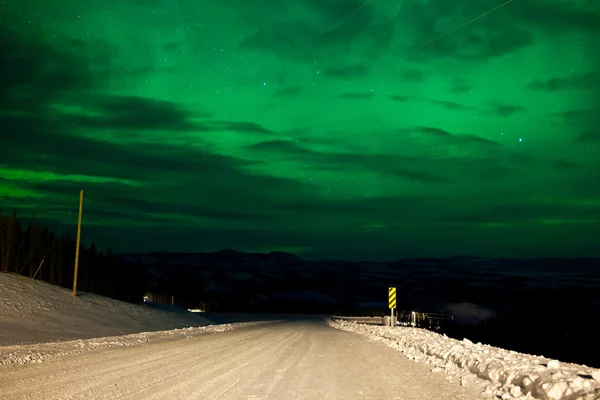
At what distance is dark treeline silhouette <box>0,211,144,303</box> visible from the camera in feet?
259

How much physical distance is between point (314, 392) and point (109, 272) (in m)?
97.8

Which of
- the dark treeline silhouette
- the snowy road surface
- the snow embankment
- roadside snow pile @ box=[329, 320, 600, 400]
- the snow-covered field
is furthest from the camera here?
the dark treeline silhouette

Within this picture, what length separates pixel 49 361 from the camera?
15078 millimetres

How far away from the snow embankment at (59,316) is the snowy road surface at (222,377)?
9886 millimetres

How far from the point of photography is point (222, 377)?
1231 cm

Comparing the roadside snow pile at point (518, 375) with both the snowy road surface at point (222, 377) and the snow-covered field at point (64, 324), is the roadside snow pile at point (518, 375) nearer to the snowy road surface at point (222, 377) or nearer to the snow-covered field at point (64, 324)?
the snowy road surface at point (222, 377)

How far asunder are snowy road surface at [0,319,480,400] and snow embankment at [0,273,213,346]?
9886 mm

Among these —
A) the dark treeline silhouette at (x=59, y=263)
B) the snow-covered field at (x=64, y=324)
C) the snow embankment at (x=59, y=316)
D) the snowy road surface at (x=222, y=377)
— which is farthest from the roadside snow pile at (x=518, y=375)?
the dark treeline silhouette at (x=59, y=263)

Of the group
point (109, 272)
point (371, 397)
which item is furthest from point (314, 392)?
point (109, 272)

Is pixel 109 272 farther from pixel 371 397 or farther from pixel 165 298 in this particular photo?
pixel 371 397

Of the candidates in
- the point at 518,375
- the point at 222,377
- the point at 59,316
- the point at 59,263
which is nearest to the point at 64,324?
the point at 59,316

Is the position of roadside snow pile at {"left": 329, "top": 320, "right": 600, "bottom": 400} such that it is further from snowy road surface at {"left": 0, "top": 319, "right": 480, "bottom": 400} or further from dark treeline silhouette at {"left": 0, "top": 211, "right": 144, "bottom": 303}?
dark treeline silhouette at {"left": 0, "top": 211, "right": 144, "bottom": 303}

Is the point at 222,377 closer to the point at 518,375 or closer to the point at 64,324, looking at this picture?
the point at 518,375

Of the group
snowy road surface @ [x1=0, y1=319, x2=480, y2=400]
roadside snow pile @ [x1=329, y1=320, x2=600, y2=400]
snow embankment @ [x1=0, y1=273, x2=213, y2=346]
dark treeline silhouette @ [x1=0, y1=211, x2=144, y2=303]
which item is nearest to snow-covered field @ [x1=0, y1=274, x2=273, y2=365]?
snow embankment @ [x1=0, y1=273, x2=213, y2=346]
